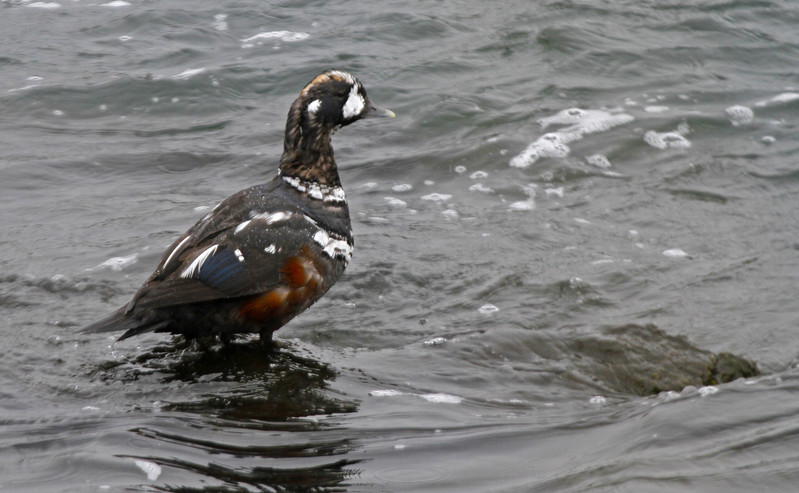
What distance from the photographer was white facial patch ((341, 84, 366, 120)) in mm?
6098

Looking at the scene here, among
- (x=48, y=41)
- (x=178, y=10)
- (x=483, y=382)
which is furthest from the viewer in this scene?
(x=178, y=10)

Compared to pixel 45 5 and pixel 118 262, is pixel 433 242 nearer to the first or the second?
pixel 118 262

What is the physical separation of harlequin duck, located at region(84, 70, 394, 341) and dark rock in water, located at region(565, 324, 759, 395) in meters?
1.50

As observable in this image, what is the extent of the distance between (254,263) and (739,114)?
5566 millimetres

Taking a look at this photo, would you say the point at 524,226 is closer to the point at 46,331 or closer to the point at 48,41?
the point at 46,331

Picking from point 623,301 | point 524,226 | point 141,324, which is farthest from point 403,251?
point 141,324

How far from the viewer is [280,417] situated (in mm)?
4590

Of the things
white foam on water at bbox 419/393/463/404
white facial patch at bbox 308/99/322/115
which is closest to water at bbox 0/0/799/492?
→ white foam on water at bbox 419/393/463/404

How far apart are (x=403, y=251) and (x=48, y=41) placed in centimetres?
629

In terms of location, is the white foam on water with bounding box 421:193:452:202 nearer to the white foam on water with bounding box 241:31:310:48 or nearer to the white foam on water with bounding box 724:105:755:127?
the white foam on water with bounding box 724:105:755:127

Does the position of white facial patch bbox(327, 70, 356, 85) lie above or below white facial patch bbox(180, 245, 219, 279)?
above

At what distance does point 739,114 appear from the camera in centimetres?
893

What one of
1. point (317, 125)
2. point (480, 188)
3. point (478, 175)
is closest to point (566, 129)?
point (478, 175)

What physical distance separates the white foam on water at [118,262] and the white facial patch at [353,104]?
5.75 ft
